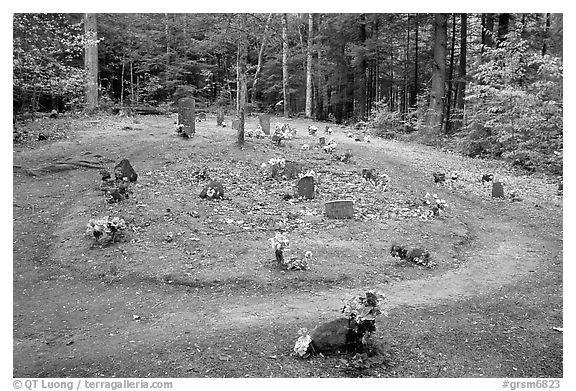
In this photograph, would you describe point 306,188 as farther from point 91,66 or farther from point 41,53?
Result: point 91,66

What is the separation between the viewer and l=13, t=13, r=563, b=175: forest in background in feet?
39.9

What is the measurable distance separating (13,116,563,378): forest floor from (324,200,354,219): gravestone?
0.32 m

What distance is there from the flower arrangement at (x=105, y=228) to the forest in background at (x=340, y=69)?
14.9 ft

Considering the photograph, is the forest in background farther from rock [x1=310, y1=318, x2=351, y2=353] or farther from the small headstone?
rock [x1=310, y1=318, x2=351, y2=353]

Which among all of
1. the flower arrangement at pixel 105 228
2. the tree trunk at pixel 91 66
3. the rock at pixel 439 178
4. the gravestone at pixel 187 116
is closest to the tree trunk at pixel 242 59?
the gravestone at pixel 187 116

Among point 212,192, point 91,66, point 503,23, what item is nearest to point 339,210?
point 212,192

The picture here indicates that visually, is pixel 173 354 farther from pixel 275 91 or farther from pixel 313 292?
pixel 275 91

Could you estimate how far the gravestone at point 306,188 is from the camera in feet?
31.4

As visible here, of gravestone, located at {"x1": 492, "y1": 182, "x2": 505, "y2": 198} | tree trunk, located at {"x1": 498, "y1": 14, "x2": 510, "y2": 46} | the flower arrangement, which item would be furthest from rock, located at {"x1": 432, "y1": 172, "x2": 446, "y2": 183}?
tree trunk, located at {"x1": 498, "y1": 14, "x2": 510, "y2": 46}

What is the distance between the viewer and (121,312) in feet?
17.3

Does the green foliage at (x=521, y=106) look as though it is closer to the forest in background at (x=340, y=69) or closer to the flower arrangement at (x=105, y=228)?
the forest in background at (x=340, y=69)

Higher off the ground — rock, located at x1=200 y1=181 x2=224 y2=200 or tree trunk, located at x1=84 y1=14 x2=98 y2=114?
tree trunk, located at x1=84 y1=14 x2=98 y2=114

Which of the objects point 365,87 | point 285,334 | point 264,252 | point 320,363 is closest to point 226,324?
point 285,334
